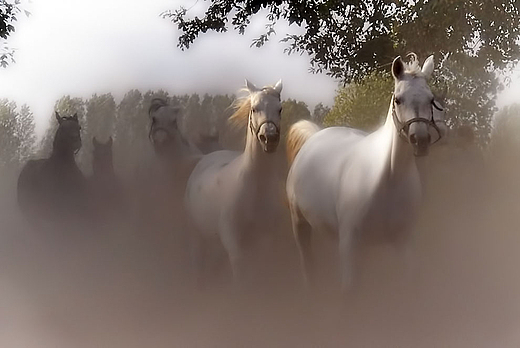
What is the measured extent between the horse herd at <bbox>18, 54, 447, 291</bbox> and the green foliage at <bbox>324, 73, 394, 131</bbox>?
0.11ft

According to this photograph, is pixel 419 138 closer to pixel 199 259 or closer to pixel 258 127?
pixel 258 127

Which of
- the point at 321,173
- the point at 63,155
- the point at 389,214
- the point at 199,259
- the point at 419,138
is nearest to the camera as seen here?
the point at 419,138

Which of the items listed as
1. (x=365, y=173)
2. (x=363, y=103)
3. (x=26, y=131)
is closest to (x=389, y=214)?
(x=365, y=173)

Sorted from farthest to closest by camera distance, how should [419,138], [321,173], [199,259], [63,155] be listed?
1. [63,155]
2. [199,259]
3. [321,173]
4. [419,138]

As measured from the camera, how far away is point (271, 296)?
1770 millimetres

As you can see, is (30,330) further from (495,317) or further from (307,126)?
(495,317)

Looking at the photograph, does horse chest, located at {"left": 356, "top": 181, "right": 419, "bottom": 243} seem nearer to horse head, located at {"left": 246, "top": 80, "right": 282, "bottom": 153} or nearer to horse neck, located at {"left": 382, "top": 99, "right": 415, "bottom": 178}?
horse neck, located at {"left": 382, "top": 99, "right": 415, "bottom": 178}

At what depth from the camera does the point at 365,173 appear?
5.44 feet

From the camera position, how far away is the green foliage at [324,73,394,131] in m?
1.70

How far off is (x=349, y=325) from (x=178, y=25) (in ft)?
3.43

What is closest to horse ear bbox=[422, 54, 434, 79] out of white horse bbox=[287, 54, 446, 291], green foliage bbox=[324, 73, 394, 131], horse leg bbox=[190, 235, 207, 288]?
white horse bbox=[287, 54, 446, 291]

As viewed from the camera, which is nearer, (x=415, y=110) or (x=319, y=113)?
(x=415, y=110)

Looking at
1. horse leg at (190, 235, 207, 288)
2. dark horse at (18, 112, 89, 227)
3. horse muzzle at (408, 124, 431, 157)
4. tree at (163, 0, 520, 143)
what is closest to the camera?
horse muzzle at (408, 124, 431, 157)

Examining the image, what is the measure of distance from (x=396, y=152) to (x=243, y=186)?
0.46m
